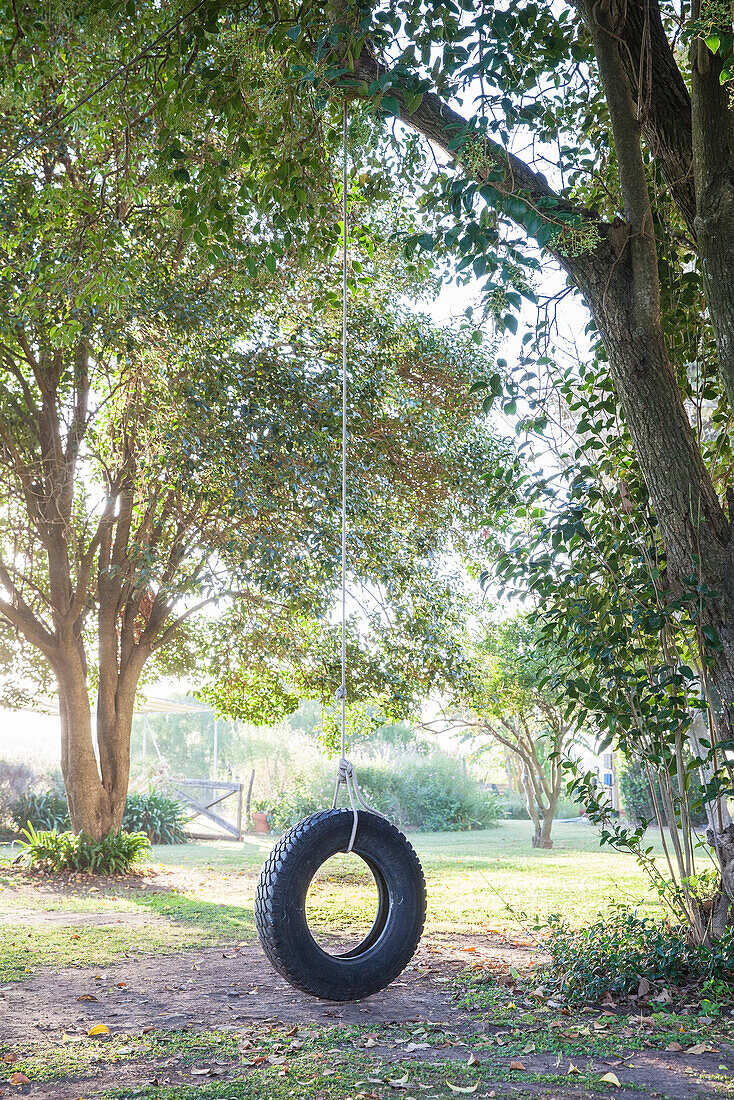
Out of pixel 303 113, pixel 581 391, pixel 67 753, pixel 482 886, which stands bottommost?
pixel 482 886

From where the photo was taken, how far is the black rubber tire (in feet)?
9.65

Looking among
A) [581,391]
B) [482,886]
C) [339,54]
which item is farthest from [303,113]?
[482,886]

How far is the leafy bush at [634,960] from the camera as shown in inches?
136

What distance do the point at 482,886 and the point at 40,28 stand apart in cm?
737

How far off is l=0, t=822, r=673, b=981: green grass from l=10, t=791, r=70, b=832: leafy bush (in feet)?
5.34

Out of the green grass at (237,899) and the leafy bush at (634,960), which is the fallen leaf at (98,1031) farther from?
the leafy bush at (634,960)

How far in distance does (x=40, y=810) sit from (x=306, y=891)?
10.2m

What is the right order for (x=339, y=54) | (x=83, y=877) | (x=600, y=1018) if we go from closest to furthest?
(x=600, y=1018) → (x=339, y=54) → (x=83, y=877)

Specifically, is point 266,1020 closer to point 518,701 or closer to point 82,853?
point 82,853

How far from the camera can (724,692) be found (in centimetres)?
346

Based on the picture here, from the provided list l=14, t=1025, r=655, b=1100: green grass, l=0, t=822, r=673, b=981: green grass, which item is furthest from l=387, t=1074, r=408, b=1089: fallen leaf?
l=0, t=822, r=673, b=981: green grass

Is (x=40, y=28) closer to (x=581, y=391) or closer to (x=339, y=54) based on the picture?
(x=339, y=54)

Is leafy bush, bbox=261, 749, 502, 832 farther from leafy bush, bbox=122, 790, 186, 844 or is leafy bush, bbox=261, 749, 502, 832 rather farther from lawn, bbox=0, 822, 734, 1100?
lawn, bbox=0, 822, 734, 1100

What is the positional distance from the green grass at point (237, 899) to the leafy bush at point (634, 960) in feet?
1.04
